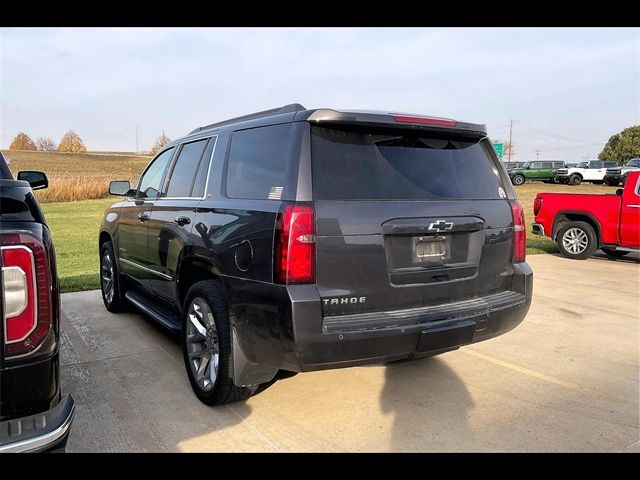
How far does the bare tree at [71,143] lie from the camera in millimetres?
88875

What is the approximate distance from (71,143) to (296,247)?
98732 mm

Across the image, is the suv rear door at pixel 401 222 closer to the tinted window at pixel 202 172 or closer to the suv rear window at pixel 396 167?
the suv rear window at pixel 396 167

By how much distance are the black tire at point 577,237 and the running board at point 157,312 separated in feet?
28.0

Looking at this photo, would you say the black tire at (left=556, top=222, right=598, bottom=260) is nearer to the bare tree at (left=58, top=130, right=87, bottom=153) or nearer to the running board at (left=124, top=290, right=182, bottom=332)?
the running board at (left=124, top=290, right=182, bottom=332)

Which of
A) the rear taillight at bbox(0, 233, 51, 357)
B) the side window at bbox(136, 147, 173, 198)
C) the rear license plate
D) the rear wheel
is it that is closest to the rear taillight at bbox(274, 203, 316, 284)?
the rear license plate

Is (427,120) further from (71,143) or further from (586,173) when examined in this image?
(71,143)

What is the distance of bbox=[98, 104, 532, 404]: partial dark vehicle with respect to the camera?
277 centimetres

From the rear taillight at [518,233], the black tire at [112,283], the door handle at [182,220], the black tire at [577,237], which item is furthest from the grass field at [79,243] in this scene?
the rear taillight at [518,233]

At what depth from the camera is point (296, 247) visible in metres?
2.73

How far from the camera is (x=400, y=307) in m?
2.97

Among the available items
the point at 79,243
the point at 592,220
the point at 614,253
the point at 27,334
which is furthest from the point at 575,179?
the point at 27,334

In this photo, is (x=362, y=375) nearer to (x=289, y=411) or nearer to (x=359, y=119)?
(x=289, y=411)
